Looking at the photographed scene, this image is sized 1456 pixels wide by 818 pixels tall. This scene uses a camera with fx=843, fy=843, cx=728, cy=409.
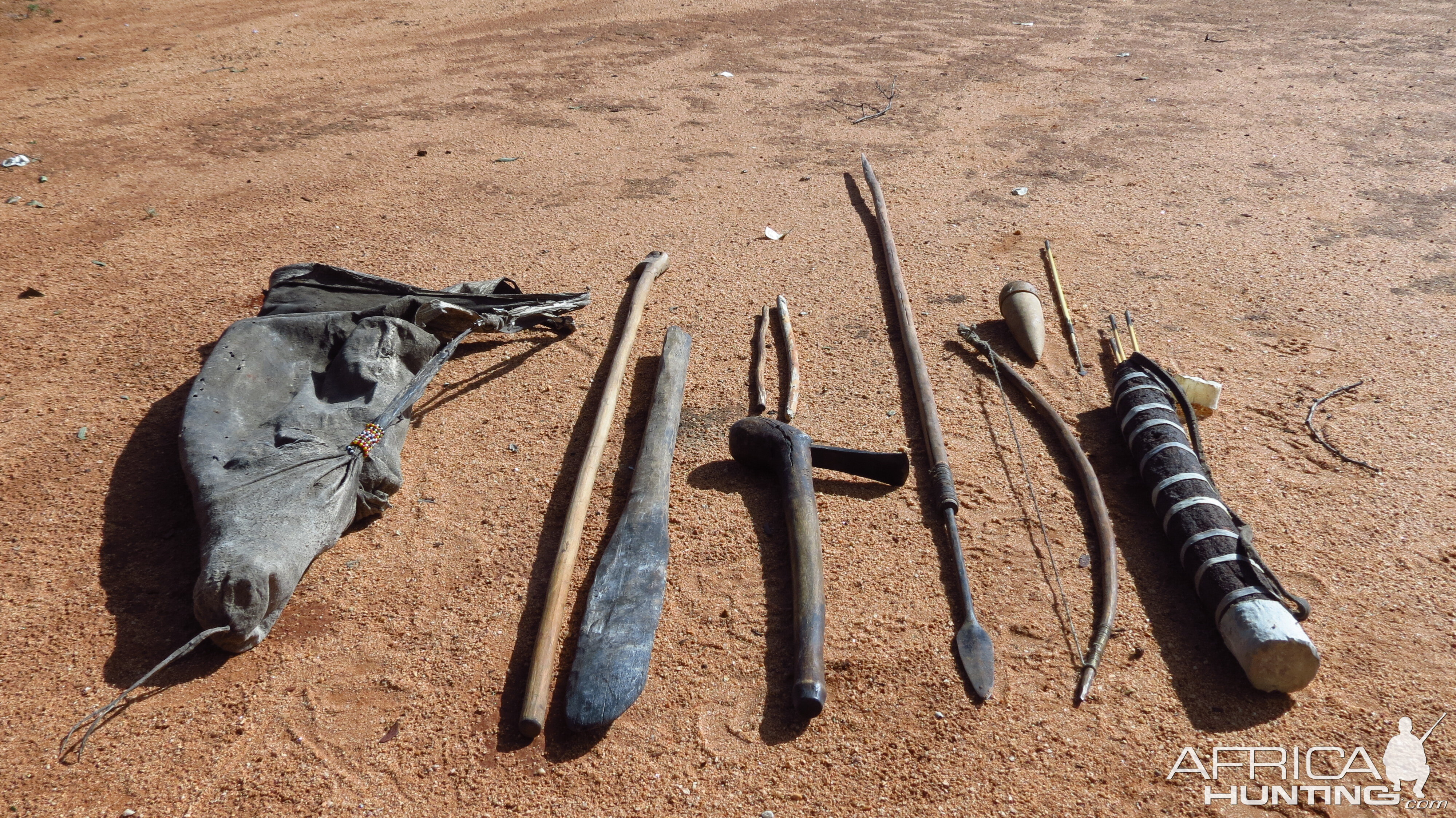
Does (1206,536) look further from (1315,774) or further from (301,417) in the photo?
(301,417)

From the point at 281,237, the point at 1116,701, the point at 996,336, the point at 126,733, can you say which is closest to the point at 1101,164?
the point at 996,336

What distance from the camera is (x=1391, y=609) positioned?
2.89 meters

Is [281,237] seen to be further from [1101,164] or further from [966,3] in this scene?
[966,3]

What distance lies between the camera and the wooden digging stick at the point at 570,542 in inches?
98.6

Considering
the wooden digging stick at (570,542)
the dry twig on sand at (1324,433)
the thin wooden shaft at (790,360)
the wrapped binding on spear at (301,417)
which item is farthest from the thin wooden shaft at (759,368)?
the dry twig on sand at (1324,433)

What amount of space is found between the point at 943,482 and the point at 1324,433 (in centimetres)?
183

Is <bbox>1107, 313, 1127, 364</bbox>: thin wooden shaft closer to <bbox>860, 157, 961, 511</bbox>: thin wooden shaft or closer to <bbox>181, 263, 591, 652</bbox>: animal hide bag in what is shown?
<bbox>860, 157, 961, 511</bbox>: thin wooden shaft

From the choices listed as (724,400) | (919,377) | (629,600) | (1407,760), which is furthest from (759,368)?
(1407,760)

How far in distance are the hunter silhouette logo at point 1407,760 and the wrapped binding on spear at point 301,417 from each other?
3388mm

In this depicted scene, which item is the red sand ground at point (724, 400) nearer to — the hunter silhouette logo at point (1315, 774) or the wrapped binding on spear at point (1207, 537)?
the hunter silhouette logo at point (1315, 774)

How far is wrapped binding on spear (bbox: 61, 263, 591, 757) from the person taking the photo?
2668mm

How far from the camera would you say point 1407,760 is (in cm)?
244

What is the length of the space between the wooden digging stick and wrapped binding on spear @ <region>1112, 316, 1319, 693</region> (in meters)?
2.14

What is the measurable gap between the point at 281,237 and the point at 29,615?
3077 mm
